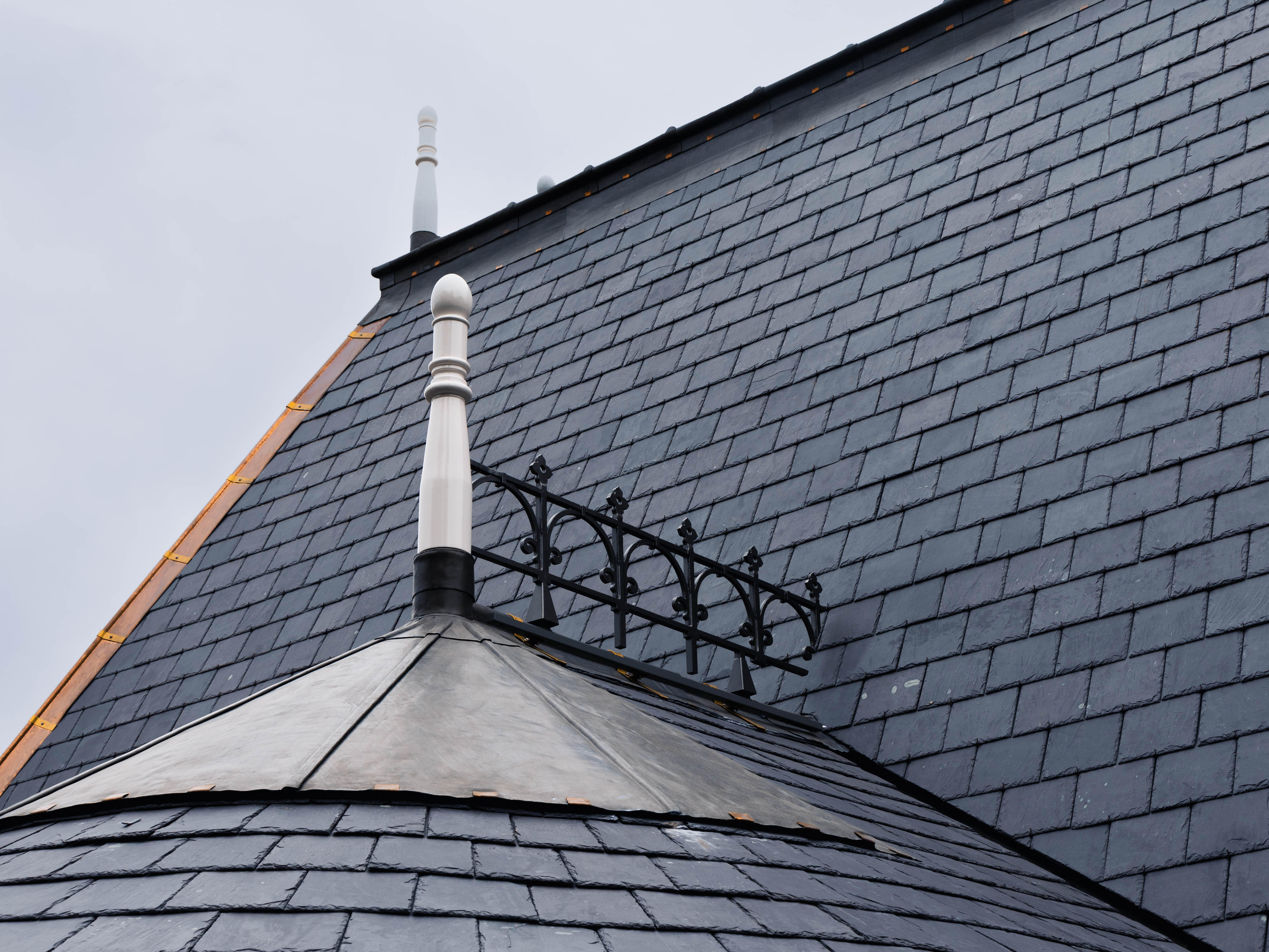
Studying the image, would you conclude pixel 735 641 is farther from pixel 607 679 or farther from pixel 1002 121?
pixel 1002 121

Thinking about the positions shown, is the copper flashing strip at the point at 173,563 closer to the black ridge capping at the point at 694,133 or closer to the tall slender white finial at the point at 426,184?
Answer: the black ridge capping at the point at 694,133

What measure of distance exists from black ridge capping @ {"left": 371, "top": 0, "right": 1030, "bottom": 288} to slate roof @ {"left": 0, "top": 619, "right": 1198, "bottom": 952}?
7.52 metres

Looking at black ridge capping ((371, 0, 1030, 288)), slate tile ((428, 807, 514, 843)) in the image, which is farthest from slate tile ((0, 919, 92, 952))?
black ridge capping ((371, 0, 1030, 288))

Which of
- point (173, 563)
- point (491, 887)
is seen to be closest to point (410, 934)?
point (491, 887)

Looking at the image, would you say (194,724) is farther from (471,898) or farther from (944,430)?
(944,430)

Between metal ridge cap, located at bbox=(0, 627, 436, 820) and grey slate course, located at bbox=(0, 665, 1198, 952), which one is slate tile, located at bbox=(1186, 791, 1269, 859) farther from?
metal ridge cap, located at bbox=(0, 627, 436, 820)

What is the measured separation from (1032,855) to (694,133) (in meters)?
7.52

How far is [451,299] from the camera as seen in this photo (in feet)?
18.5

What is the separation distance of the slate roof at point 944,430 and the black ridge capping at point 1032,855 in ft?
0.16

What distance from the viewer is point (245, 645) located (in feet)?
31.6

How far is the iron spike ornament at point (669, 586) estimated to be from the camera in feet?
20.5

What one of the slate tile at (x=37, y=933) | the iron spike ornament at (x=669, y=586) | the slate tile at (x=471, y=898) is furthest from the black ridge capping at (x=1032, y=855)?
the slate tile at (x=37, y=933)

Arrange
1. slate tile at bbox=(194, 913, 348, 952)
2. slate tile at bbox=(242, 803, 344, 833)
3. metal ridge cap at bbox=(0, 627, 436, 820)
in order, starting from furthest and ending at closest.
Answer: metal ridge cap at bbox=(0, 627, 436, 820)
slate tile at bbox=(242, 803, 344, 833)
slate tile at bbox=(194, 913, 348, 952)

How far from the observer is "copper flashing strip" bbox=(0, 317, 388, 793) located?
10.3 meters
